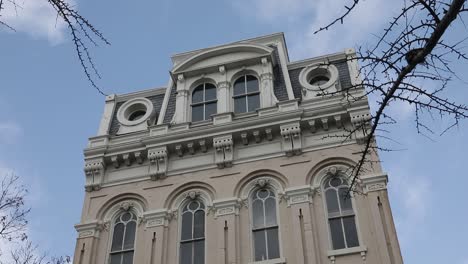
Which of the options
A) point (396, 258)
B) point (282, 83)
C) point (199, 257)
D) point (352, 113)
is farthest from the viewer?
point (282, 83)

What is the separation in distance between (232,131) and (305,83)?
3.43 metres

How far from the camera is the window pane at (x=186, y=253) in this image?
16.8 meters

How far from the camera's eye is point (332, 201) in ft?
56.1

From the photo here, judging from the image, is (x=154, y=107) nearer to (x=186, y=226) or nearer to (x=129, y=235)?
(x=129, y=235)

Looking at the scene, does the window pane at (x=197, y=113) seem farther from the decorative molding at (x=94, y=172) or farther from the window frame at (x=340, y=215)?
the window frame at (x=340, y=215)

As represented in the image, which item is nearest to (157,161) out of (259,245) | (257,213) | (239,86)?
(257,213)

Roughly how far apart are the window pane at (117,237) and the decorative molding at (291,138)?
574 centimetres

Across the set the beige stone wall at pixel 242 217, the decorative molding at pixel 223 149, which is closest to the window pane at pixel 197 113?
the decorative molding at pixel 223 149

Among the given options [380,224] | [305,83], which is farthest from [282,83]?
[380,224]

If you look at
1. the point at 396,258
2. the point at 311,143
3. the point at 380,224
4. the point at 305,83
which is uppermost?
the point at 305,83

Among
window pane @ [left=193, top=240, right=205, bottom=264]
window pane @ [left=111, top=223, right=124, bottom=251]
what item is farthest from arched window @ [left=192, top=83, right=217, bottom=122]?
window pane @ [left=193, top=240, right=205, bottom=264]

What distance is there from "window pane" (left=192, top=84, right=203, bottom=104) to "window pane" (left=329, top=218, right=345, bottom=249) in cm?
729

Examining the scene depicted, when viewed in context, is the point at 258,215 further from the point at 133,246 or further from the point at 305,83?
the point at 305,83

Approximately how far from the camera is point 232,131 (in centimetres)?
1878
